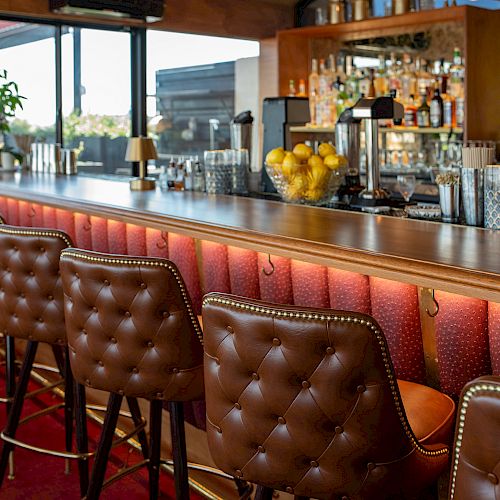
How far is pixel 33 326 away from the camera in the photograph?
281 centimetres

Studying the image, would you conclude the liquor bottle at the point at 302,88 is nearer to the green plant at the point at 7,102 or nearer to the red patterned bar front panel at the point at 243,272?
the green plant at the point at 7,102

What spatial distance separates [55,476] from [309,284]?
143cm

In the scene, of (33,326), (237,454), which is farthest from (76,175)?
(237,454)

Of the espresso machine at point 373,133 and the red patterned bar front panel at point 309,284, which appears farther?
the espresso machine at point 373,133

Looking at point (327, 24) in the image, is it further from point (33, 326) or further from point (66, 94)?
point (33, 326)

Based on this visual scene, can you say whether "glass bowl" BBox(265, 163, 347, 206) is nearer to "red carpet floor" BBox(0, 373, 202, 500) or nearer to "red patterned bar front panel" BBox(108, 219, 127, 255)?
"red patterned bar front panel" BBox(108, 219, 127, 255)

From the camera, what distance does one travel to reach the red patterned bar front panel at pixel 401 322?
2.25 meters

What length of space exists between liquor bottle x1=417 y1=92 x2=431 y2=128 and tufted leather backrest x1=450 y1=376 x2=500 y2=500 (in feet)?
15.0

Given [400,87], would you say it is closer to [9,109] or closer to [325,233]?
[9,109]

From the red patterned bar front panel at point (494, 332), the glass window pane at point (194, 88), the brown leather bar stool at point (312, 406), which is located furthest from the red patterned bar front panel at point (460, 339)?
the glass window pane at point (194, 88)

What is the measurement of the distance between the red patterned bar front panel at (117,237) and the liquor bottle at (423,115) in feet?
9.80

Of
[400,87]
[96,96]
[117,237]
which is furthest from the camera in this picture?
[96,96]

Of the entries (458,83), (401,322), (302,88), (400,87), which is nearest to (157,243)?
(401,322)

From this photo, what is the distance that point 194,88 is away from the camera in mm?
6715
